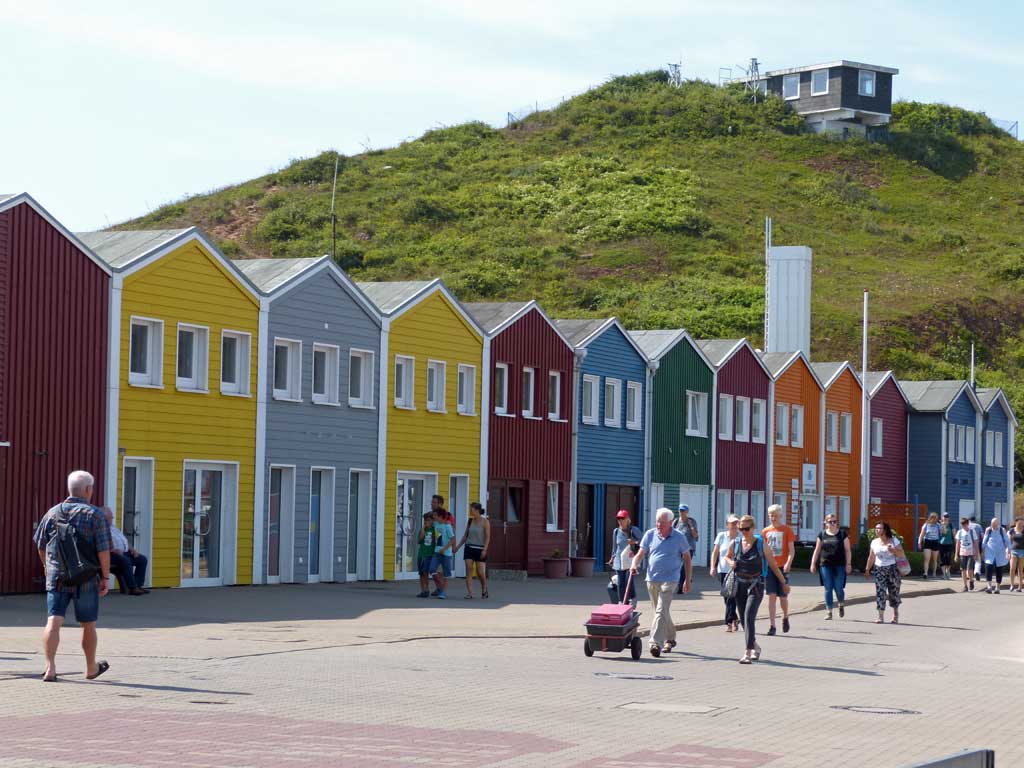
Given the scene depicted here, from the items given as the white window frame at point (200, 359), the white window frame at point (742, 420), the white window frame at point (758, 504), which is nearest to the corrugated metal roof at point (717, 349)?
the white window frame at point (742, 420)

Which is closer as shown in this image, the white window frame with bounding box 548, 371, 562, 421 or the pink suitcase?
the pink suitcase

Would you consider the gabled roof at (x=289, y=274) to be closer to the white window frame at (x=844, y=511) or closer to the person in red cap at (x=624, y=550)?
the person in red cap at (x=624, y=550)

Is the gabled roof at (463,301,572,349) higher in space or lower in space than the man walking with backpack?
higher

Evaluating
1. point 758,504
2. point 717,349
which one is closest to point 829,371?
point 758,504

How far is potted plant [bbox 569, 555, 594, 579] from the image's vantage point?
4075 cm

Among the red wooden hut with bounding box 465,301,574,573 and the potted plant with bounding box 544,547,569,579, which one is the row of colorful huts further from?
the potted plant with bounding box 544,547,569,579

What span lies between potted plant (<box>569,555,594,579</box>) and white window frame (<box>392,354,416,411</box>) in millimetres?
6728

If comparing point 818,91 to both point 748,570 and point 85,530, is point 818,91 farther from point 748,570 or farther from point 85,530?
point 85,530

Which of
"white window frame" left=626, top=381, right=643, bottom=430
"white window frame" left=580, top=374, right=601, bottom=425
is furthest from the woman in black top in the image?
"white window frame" left=626, top=381, right=643, bottom=430

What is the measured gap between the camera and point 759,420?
52375 millimetres

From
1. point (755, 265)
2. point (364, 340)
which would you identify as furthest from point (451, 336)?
point (755, 265)

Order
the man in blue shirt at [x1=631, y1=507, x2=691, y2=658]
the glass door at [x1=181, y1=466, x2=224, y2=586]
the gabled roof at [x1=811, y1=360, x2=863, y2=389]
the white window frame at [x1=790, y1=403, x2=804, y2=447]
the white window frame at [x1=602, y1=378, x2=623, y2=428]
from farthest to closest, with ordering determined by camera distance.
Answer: the gabled roof at [x1=811, y1=360, x2=863, y2=389] → the white window frame at [x1=790, y1=403, x2=804, y2=447] → the white window frame at [x1=602, y1=378, x2=623, y2=428] → the glass door at [x1=181, y1=466, x2=224, y2=586] → the man in blue shirt at [x1=631, y1=507, x2=691, y2=658]

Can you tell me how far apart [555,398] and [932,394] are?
90.6 ft

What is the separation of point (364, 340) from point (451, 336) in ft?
11.1
